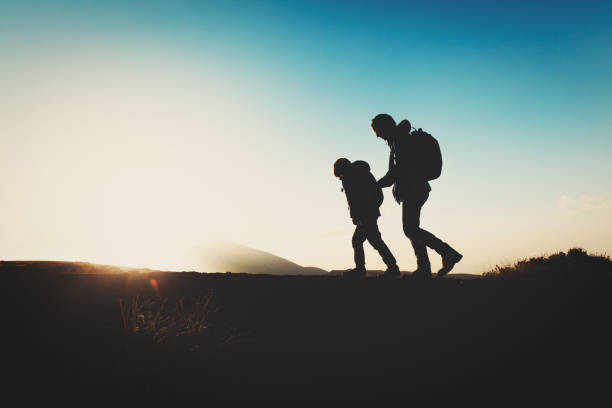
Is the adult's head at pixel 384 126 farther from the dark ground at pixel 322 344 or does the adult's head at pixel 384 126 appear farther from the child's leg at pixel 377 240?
the dark ground at pixel 322 344

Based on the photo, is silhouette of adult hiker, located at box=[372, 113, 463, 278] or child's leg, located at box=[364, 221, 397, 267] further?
child's leg, located at box=[364, 221, 397, 267]

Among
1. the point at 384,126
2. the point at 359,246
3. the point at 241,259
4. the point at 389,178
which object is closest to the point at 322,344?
the point at 389,178

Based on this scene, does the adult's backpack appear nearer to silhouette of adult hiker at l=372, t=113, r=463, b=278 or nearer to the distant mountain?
silhouette of adult hiker at l=372, t=113, r=463, b=278

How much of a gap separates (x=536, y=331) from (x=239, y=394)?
2903mm

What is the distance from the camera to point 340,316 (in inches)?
150

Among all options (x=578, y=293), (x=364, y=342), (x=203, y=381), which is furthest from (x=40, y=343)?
(x=578, y=293)

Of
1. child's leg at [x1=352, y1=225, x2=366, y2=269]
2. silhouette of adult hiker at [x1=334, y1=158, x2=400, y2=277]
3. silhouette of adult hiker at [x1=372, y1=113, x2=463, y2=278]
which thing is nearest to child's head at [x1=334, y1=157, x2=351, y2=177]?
silhouette of adult hiker at [x1=334, y1=158, x2=400, y2=277]

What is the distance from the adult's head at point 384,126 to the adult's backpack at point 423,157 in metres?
0.36

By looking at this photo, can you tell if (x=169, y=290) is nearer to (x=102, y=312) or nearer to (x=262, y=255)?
(x=102, y=312)

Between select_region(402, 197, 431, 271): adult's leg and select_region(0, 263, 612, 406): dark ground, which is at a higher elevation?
select_region(402, 197, 431, 271): adult's leg

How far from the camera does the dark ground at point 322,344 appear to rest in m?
2.60

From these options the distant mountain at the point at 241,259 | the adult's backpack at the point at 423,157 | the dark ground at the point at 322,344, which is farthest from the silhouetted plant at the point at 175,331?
the distant mountain at the point at 241,259

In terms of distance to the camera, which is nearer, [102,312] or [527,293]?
[102,312]

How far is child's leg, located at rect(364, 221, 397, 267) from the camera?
19.7 ft
